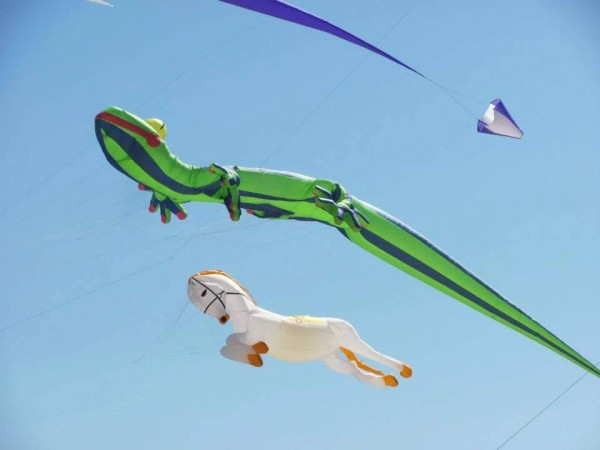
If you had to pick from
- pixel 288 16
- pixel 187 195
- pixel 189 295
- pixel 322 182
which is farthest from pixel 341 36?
pixel 189 295

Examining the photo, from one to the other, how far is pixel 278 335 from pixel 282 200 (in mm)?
2229

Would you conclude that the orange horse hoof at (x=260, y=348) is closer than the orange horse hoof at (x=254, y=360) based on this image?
No

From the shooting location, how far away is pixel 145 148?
16172 millimetres

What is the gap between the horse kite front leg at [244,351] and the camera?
1608 cm

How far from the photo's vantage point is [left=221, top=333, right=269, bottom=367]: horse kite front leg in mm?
16078

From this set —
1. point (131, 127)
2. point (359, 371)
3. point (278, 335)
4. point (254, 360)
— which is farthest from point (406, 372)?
point (131, 127)

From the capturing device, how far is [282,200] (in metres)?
17.1

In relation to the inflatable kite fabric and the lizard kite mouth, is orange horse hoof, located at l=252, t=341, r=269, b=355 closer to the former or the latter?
the inflatable kite fabric

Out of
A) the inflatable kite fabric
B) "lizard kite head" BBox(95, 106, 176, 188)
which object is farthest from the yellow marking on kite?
"lizard kite head" BBox(95, 106, 176, 188)

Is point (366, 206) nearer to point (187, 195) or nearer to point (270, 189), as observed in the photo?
point (270, 189)

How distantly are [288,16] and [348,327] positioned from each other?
5.38 m

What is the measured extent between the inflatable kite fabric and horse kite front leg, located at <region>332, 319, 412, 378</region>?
4.71 ft

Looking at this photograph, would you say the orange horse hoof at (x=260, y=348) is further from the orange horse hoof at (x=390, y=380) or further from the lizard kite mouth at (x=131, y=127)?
the lizard kite mouth at (x=131, y=127)

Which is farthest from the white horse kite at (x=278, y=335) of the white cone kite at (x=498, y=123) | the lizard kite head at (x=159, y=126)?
the white cone kite at (x=498, y=123)
